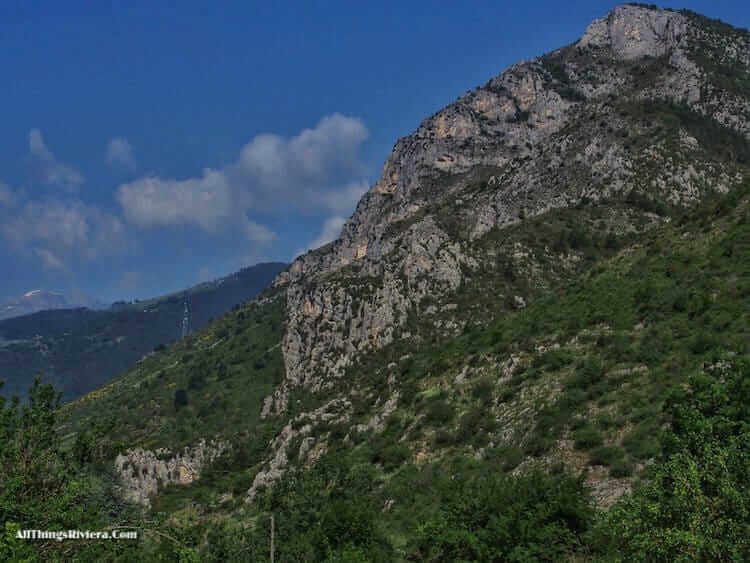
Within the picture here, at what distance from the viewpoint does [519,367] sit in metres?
40.4

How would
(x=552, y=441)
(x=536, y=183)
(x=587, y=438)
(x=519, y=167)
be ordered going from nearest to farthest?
(x=587, y=438) < (x=552, y=441) < (x=536, y=183) < (x=519, y=167)

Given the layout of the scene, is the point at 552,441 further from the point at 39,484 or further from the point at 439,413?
the point at 39,484

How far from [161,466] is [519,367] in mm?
77301

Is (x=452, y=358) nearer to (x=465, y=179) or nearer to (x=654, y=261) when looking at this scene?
(x=654, y=261)

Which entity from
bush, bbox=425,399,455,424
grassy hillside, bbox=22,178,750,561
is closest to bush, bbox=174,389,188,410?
grassy hillside, bbox=22,178,750,561

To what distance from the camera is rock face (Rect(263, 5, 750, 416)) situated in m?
87.4

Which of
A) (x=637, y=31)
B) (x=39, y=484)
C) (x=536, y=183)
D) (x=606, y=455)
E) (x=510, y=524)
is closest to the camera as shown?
(x=39, y=484)

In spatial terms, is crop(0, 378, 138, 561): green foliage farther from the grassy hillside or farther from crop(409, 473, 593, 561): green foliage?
crop(409, 473, 593, 561): green foliage

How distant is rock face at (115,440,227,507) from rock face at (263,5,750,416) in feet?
48.2

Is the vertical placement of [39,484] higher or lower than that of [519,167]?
lower

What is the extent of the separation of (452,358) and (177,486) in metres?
62.2

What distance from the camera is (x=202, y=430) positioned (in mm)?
110688

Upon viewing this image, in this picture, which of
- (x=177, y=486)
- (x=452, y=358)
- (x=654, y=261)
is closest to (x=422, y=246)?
(x=452, y=358)

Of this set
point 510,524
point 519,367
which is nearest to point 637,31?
point 519,367
